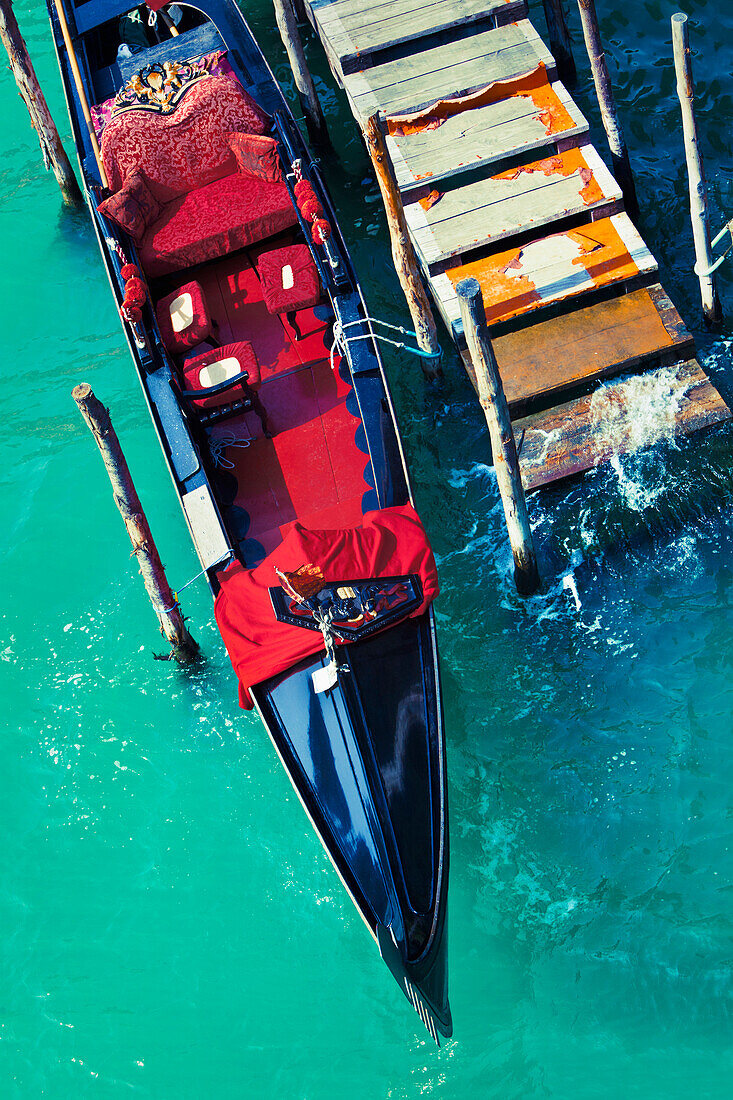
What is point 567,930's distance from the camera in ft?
15.9

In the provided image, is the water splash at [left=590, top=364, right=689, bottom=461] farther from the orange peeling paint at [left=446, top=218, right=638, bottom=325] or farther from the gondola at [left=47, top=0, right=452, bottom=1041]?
the gondola at [left=47, top=0, right=452, bottom=1041]

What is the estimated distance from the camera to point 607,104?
267 inches

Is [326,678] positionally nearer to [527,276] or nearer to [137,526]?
[137,526]

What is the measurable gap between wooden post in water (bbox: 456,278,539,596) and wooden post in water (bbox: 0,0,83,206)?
4.93 meters

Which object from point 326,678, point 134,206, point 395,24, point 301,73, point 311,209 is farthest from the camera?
point 301,73

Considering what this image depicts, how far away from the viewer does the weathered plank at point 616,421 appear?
5816mm

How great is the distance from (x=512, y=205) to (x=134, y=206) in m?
2.52

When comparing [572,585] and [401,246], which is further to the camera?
[401,246]


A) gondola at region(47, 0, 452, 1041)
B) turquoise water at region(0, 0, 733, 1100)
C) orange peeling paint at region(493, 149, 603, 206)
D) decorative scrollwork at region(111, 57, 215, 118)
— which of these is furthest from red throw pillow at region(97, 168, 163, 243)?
orange peeling paint at region(493, 149, 603, 206)

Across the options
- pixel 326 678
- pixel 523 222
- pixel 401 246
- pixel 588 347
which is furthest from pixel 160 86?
pixel 326 678

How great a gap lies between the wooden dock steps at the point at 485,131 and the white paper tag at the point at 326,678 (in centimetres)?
353

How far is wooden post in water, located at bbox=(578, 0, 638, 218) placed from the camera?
6457 mm

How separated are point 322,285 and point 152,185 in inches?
65.0

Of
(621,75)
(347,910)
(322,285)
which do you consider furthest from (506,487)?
(621,75)
